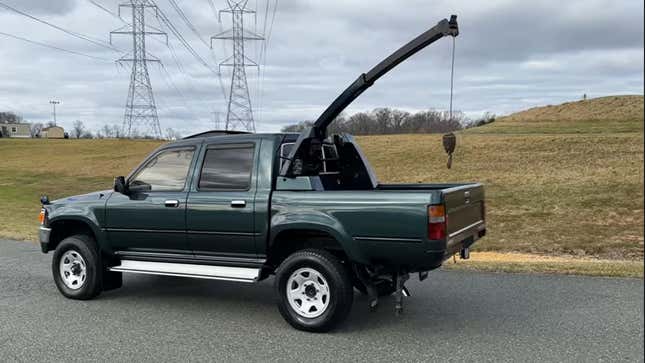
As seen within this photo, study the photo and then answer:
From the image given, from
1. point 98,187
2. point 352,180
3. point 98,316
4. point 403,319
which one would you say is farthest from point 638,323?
point 98,187

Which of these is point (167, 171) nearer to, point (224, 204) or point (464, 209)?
point (224, 204)

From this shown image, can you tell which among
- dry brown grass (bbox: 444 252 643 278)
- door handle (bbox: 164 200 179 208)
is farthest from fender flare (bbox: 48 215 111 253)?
dry brown grass (bbox: 444 252 643 278)

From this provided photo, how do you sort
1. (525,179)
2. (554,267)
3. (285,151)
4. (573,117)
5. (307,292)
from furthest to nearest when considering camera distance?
(573,117), (525,179), (554,267), (285,151), (307,292)

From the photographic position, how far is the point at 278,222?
5.88 meters

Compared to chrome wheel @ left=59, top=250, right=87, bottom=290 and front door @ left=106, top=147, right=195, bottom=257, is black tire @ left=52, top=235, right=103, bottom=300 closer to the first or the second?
chrome wheel @ left=59, top=250, right=87, bottom=290

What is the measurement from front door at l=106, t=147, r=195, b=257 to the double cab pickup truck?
13 millimetres

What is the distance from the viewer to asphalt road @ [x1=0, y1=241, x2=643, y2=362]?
502cm

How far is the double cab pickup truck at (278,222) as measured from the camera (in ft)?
17.7

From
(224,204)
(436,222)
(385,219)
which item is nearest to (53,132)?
(224,204)

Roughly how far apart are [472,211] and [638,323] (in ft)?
6.07

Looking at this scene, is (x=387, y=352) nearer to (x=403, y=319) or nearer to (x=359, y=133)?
(x=403, y=319)

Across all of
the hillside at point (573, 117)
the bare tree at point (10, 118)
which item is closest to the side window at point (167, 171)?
the hillside at point (573, 117)

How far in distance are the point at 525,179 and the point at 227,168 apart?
20250 mm

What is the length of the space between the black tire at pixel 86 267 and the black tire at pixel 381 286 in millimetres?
3075
